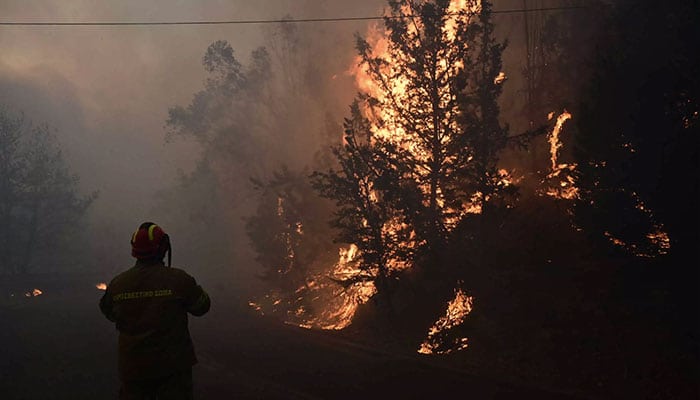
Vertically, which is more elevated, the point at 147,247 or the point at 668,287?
the point at 668,287

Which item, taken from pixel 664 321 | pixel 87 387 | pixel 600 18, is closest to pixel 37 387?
pixel 87 387

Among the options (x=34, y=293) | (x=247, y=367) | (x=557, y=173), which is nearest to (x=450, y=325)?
(x=247, y=367)

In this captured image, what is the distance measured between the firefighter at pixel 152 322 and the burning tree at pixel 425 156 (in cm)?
1237

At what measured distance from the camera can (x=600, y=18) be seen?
26625 mm

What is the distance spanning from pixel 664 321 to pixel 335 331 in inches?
383

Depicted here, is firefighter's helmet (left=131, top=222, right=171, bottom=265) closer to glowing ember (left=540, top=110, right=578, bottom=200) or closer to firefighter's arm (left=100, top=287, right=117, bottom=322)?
firefighter's arm (left=100, top=287, right=117, bottom=322)

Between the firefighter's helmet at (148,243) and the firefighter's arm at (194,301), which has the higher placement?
the firefighter's helmet at (148,243)

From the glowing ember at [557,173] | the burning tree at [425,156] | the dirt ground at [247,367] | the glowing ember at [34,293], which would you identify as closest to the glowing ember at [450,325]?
Answer: the dirt ground at [247,367]

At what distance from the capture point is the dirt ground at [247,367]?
9820mm

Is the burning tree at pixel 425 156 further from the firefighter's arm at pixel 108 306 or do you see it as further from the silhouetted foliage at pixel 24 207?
the silhouetted foliage at pixel 24 207

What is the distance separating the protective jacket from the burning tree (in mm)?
12406

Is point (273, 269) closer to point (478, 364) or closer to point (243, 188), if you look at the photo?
point (478, 364)

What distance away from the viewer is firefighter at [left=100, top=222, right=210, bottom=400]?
4.32 meters

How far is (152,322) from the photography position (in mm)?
4355
